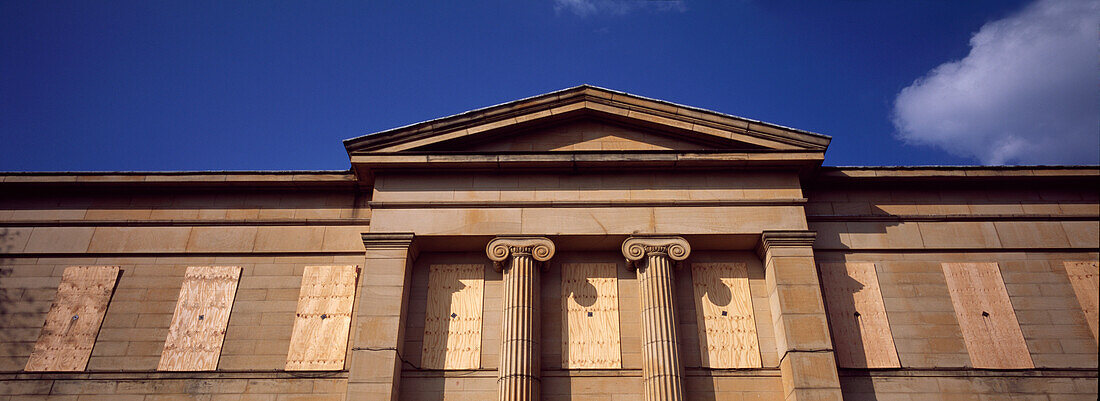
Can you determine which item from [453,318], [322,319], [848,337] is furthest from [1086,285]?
[322,319]

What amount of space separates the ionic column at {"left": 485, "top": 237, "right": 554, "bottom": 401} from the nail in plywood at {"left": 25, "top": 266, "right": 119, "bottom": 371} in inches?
371

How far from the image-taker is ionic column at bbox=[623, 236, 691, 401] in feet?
52.3

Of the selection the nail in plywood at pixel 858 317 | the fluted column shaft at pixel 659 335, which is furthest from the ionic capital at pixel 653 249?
the nail in plywood at pixel 858 317

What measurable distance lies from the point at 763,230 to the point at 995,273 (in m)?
5.87

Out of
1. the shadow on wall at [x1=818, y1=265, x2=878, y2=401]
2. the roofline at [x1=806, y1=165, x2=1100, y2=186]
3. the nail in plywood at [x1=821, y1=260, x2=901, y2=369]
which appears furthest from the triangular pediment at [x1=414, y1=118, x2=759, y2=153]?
the shadow on wall at [x1=818, y1=265, x2=878, y2=401]

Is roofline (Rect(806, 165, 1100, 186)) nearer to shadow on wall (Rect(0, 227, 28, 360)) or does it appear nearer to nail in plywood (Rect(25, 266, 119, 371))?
nail in plywood (Rect(25, 266, 119, 371))

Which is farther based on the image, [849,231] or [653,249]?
[849,231]

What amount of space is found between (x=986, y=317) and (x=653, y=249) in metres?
7.96

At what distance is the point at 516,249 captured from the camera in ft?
57.5

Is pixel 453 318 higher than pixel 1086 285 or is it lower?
lower

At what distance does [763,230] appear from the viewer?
17719 millimetres

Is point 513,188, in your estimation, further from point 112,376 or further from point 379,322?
point 112,376

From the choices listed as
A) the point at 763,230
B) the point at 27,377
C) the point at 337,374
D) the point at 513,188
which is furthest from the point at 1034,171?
the point at 27,377

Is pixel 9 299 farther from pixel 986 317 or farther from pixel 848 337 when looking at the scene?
pixel 986 317
